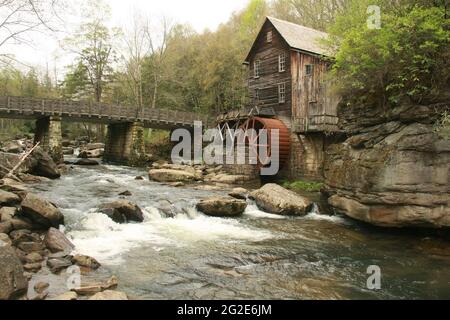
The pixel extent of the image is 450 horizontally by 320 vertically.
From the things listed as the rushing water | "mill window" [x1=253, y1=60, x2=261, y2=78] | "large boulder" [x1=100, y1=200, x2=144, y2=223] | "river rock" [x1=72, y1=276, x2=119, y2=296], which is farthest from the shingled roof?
"river rock" [x1=72, y1=276, x2=119, y2=296]

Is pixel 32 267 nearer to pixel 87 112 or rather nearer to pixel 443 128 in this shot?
pixel 443 128

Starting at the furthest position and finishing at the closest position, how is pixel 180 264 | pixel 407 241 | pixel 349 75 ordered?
pixel 349 75, pixel 407 241, pixel 180 264

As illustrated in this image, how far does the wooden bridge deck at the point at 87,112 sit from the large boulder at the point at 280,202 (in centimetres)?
1696

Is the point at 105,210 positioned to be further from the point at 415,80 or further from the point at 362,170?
the point at 415,80

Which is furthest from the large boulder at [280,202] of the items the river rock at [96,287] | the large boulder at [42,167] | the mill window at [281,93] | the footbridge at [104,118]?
the footbridge at [104,118]

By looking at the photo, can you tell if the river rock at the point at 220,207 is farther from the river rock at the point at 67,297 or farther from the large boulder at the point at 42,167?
the large boulder at the point at 42,167

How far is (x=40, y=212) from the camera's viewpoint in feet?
27.6

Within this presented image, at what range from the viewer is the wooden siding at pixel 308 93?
63.7 ft

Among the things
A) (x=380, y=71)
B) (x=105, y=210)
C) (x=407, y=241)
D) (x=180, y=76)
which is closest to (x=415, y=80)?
(x=380, y=71)

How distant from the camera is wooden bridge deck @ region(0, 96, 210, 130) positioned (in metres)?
22.7

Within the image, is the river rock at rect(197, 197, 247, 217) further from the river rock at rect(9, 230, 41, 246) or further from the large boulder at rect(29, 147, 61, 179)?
the large boulder at rect(29, 147, 61, 179)

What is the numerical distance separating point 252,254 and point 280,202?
189 inches

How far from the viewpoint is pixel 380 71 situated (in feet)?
32.2
